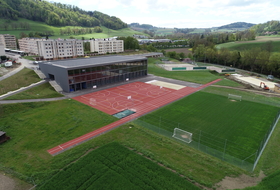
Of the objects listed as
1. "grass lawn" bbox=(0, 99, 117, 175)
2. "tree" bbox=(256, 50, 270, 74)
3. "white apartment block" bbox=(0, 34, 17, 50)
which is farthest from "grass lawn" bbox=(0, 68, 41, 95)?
"tree" bbox=(256, 50, 270, 74)

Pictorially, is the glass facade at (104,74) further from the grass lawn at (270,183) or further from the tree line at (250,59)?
the tree line at (250,59)

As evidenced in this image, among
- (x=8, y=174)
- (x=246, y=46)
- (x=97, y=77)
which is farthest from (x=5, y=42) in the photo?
(x=246, y=46)

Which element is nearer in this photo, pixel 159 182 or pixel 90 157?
pixel 159 182

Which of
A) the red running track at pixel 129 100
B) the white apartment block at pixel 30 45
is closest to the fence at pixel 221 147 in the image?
the red running track at pixel 129 100

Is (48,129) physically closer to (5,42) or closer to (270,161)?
(270,161)

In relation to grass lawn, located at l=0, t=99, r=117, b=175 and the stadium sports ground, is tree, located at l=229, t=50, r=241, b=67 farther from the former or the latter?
grass lawn, located at l=0, t=99, r=117, b=175

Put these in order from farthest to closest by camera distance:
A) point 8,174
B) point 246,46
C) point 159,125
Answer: point 246,46, point 159,125, point 8,174

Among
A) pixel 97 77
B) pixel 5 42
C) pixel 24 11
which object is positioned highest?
pixel 24 11

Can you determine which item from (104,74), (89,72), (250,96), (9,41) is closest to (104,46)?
(104,74)
